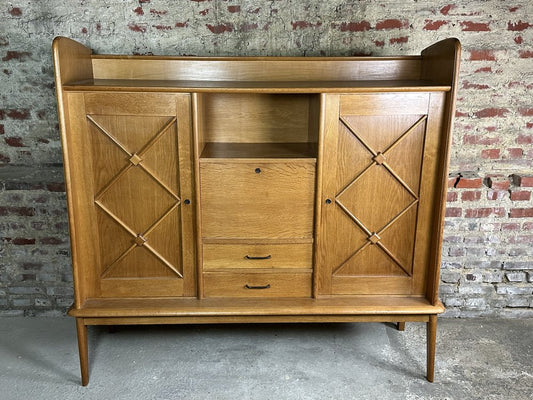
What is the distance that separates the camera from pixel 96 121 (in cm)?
213

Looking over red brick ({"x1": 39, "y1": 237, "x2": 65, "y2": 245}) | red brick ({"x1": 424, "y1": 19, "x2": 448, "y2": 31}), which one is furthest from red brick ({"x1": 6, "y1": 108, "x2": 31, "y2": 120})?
red brick ({"x1": 424, "y1": 19, "x2": 448, "y2": 31})

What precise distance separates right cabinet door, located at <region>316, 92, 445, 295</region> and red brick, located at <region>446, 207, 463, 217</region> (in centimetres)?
59

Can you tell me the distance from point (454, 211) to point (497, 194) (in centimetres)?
26

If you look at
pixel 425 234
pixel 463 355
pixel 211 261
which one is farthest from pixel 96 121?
pixel 463 355

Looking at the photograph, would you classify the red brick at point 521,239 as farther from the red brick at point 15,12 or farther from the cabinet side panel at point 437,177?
the red brick at point 15,12

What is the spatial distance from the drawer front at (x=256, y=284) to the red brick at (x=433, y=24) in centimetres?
147

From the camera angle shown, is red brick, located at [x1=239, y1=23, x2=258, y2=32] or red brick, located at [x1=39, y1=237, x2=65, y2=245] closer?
red brick, located at [x1=239, y1=23, x2=258, y2=32]

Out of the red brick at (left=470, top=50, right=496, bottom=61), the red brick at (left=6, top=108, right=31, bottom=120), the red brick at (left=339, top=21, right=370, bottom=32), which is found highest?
the red brick at (left=339, top=21, right=370, bottom=32)

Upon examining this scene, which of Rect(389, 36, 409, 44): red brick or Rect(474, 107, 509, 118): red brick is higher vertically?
Rect(389, 36, 409, 44): red brick

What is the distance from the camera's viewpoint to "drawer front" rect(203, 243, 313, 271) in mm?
2316

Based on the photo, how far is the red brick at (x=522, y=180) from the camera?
2.76 m

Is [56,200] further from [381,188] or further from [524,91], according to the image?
[524,91]

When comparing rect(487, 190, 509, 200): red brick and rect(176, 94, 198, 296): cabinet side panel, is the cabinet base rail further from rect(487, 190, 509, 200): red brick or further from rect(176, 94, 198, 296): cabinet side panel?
rect(487, 190, 509, 200): red brick

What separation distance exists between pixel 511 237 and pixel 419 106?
1.24m
